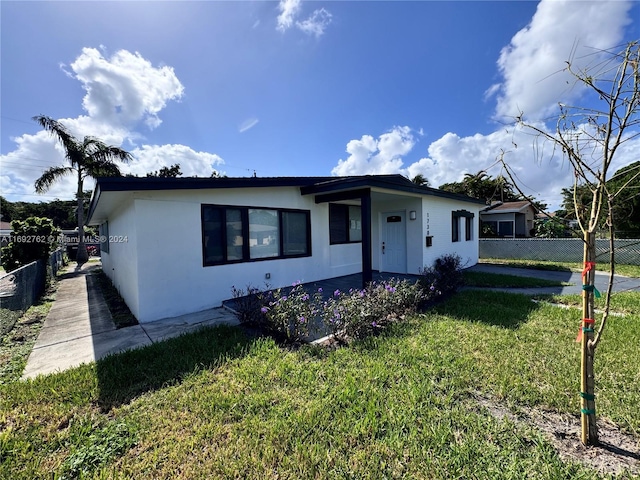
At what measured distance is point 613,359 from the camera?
3.43 m

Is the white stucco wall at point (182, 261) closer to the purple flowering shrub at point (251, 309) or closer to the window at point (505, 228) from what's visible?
the purple flowering shrub at point (251, 309)

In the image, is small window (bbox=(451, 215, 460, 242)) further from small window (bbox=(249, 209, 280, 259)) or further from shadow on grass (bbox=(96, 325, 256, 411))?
shadow on grass (bbox=(96, 325, 256, 411))

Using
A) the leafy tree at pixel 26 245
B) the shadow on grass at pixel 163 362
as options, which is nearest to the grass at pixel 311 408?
the shadow on grass at pixel 163 362

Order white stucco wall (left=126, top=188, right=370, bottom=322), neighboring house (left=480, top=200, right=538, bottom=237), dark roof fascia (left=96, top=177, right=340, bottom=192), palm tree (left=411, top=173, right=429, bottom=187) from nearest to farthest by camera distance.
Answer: dark roof fascia (left=96, top=177, right=340, bottom=192)
white stucco wall (left=126, top=188, right=370, bottom=322)
neighboring house (left=480, top=200, right=538, bottom=237)
palm tree (left=411, top=173, right=429, bottom=187)

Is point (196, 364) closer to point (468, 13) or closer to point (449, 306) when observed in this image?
point (449, 306)

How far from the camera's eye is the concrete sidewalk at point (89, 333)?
3916 mm

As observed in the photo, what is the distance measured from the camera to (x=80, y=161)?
1529cm

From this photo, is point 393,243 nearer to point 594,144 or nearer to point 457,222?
point 457,222

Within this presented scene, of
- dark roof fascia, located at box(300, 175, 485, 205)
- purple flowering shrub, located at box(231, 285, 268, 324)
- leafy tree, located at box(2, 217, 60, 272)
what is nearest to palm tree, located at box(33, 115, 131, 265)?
leafy tree, located at box(2, 217, 60, 272)

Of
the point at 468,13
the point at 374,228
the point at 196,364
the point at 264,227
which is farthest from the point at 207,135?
the point at 196,364

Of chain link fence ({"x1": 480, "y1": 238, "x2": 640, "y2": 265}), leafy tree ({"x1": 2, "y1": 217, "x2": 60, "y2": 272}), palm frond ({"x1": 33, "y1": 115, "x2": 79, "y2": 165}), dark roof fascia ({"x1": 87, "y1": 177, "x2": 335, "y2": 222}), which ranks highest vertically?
palm frond ({"x1": 33, "y1": 115, "x2": 79, "y2": 165})

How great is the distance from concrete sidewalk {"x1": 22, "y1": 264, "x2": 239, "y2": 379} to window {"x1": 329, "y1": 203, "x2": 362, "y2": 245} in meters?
4.36

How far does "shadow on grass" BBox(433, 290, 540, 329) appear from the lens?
5059 mm

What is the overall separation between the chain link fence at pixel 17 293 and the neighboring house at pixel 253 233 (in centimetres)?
180
